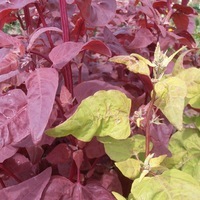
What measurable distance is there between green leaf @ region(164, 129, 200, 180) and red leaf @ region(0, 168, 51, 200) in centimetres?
26

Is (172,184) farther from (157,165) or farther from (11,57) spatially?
(11,57)

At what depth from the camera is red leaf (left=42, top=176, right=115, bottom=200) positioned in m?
0.82

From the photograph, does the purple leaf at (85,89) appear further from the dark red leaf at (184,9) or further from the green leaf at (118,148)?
the dark red leaf at (184,9)

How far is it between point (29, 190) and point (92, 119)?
22 centimetres

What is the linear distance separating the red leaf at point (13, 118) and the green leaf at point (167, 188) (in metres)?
0.21

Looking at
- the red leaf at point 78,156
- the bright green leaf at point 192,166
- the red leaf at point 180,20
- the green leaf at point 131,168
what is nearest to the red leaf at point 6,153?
the red leaf at point 78,156

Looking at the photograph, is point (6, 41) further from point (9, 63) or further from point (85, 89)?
point (85, 89)

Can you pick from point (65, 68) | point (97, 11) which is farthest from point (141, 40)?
point (65, 68)

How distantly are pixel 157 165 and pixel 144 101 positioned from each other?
25cm

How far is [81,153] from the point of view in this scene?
833 millimetres

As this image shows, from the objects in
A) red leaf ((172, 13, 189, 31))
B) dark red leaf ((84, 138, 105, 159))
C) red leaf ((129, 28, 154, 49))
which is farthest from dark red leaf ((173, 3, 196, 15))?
dark red leaf ((84, 138, 105, 159))

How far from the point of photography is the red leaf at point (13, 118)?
0.71 m

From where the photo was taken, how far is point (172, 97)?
69 cm

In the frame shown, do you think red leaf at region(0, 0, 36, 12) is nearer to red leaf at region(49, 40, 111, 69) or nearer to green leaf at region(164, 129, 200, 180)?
red leaf at region(49, 40, 111, 69)
